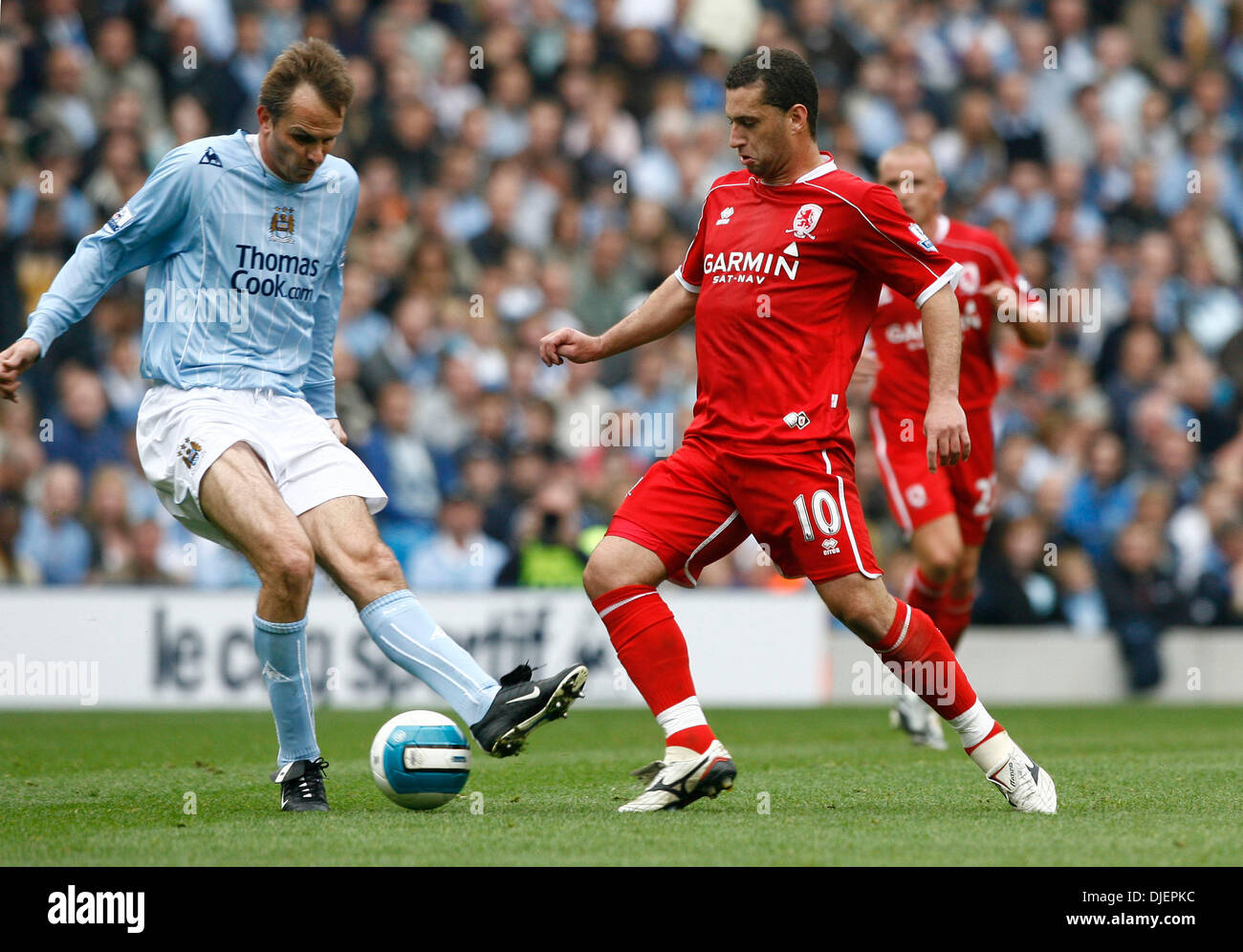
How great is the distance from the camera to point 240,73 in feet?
49.5

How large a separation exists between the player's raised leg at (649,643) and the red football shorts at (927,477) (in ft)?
11.1

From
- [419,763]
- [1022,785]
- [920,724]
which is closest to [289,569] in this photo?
[419,763]

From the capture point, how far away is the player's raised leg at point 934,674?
577 centimetres

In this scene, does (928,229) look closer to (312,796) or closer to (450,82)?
(312,796)

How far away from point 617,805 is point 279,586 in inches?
54.7

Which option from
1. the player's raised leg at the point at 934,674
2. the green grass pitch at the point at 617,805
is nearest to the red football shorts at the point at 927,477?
the green grass pitch at the point at 617,805

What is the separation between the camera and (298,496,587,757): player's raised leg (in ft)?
18.8

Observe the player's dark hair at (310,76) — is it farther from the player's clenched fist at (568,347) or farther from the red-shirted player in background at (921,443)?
the red-shirted player in background at (921,443)

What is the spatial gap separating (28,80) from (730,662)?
754 centimetres

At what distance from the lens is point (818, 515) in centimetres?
578

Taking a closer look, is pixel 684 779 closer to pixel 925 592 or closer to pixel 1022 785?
pixel 1022 785

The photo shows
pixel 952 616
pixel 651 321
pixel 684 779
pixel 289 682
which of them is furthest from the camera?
pixel 952 616

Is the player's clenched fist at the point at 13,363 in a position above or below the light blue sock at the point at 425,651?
above

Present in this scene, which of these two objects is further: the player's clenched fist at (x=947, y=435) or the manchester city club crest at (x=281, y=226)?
the manchester city club crest at (x=281, y=226)
